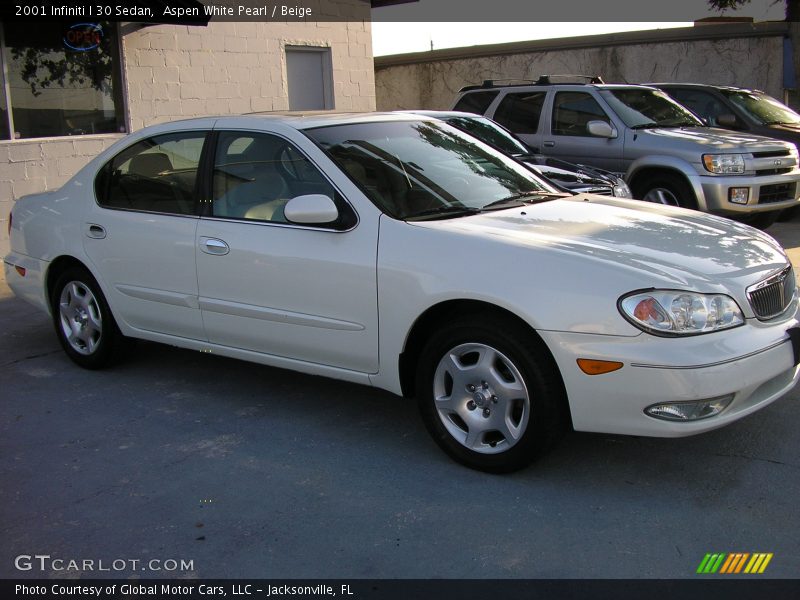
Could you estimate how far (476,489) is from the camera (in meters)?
4.03

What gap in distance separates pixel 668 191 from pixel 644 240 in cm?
598

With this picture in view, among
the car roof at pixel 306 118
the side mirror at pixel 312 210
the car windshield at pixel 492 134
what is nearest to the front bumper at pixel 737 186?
the car windshield at pixel 492 134

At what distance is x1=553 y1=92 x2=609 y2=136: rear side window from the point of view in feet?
34.4

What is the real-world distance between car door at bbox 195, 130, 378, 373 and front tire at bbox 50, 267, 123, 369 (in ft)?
3.49

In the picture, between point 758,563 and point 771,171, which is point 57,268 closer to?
point 758,563

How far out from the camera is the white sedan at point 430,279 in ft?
12.4

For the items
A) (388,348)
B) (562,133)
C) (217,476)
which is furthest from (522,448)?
(562,133)

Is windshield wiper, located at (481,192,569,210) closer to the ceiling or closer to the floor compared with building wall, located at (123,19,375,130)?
closer to the floor

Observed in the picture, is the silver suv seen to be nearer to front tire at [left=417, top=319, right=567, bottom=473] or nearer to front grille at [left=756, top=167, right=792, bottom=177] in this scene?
front grille at [left=756, top=167, right=792, bottom=177]

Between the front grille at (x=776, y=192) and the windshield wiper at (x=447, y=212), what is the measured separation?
6252 mm

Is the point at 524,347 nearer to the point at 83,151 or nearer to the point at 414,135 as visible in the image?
the point at 414,135

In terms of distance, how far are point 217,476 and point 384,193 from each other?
1.67 m

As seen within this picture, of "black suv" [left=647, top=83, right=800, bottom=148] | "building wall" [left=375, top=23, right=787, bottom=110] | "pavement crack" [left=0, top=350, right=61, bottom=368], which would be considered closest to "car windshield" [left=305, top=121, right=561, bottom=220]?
"pavement crack" [left=0, top=350, right=61, bottom=368]

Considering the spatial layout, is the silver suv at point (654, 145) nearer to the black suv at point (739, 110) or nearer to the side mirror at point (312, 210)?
the black suv at point (739, 110)
